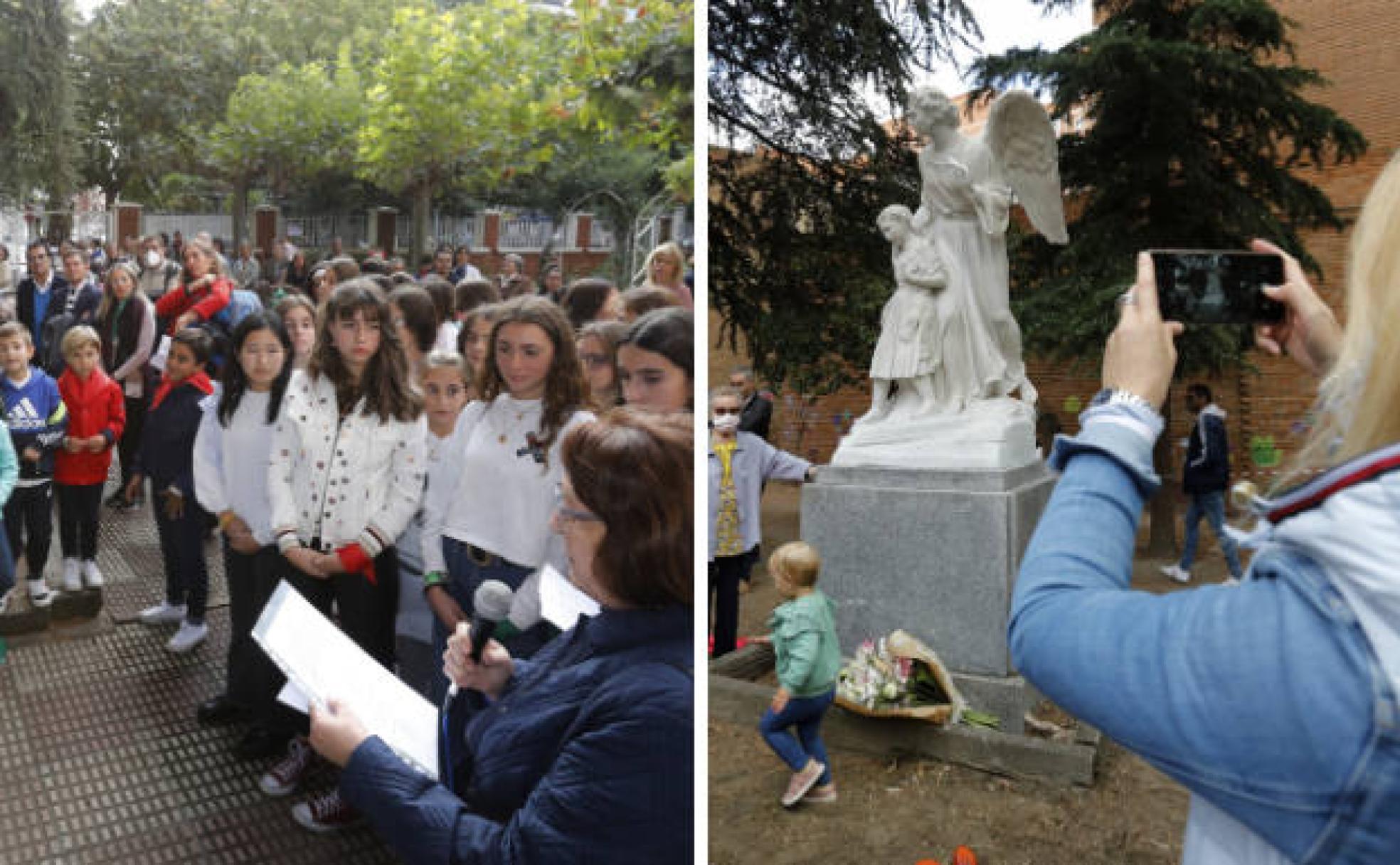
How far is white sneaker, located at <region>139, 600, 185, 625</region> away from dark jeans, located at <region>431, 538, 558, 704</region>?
306mm

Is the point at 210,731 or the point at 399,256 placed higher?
the point at 399,256

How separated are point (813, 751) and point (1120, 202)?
539 cm

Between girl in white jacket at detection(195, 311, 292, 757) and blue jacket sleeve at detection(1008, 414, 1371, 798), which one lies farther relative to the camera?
girl in white jacket at detection(195, 311, 292, 757)

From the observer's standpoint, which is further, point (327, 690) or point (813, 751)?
point (813, 751)

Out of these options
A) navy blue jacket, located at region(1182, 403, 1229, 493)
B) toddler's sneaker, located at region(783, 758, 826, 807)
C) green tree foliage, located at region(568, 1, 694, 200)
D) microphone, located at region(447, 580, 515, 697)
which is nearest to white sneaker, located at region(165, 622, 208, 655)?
microphone, located at region(447, 580, 515, 697)

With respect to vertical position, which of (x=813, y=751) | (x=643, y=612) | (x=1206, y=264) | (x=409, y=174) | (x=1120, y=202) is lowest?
(x=813, y=751)

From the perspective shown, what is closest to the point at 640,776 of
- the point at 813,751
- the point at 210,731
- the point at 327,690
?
the point at 327,690

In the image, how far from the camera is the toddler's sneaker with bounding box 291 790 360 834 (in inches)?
45.1

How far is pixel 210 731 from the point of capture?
3.92 feet

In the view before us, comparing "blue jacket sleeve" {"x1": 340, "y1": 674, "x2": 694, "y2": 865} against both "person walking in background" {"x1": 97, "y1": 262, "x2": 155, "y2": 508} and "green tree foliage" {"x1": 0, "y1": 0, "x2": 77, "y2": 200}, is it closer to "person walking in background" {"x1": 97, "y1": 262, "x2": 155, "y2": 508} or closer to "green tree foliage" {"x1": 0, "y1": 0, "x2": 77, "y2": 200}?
"person walking in background" {"x1": 97, "y1": 262, "x2": 155, "y2": 508}

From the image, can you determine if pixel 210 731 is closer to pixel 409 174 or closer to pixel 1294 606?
pixel 409 174

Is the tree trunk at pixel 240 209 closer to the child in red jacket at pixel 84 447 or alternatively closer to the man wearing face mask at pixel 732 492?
the child in red jacket at pixel 84 447

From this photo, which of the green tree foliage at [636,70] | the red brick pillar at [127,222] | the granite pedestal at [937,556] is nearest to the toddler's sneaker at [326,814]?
the red brick pillar at [127,222]

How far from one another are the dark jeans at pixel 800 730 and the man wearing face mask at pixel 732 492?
3.12 ft
